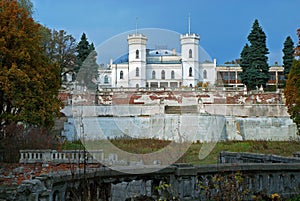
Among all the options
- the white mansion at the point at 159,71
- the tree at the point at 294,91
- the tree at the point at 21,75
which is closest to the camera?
the tree at the point at 21,75

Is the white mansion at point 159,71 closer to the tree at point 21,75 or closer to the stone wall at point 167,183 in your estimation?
the tree at point 21,75

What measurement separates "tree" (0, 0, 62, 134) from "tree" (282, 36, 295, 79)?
102 feet

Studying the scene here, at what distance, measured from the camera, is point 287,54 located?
42.7 m

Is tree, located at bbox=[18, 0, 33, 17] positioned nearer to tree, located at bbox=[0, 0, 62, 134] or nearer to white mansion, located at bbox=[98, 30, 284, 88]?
tree, located at bbox=[0, 0, 62, 134]

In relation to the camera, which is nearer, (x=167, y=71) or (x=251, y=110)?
(x=251, y=110)

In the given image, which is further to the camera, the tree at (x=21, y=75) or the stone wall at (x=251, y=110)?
the stone wall at (x=251, y=110)

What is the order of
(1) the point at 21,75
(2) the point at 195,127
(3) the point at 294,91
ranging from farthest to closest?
(2) the point at 195,127 < (3) the point at 294,91 < (1) the point at 21,75

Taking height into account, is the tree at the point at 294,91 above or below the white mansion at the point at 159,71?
below

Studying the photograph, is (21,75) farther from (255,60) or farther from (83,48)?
(255,60)

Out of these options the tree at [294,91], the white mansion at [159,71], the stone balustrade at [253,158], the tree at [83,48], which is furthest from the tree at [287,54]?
the stone balustrade at [253,158]

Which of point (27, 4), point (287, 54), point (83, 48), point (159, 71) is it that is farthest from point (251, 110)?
point (27, 4)

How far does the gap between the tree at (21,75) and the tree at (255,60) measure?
27.6 metres

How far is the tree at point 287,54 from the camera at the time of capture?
4212 cm

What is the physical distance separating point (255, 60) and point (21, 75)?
2969cm
